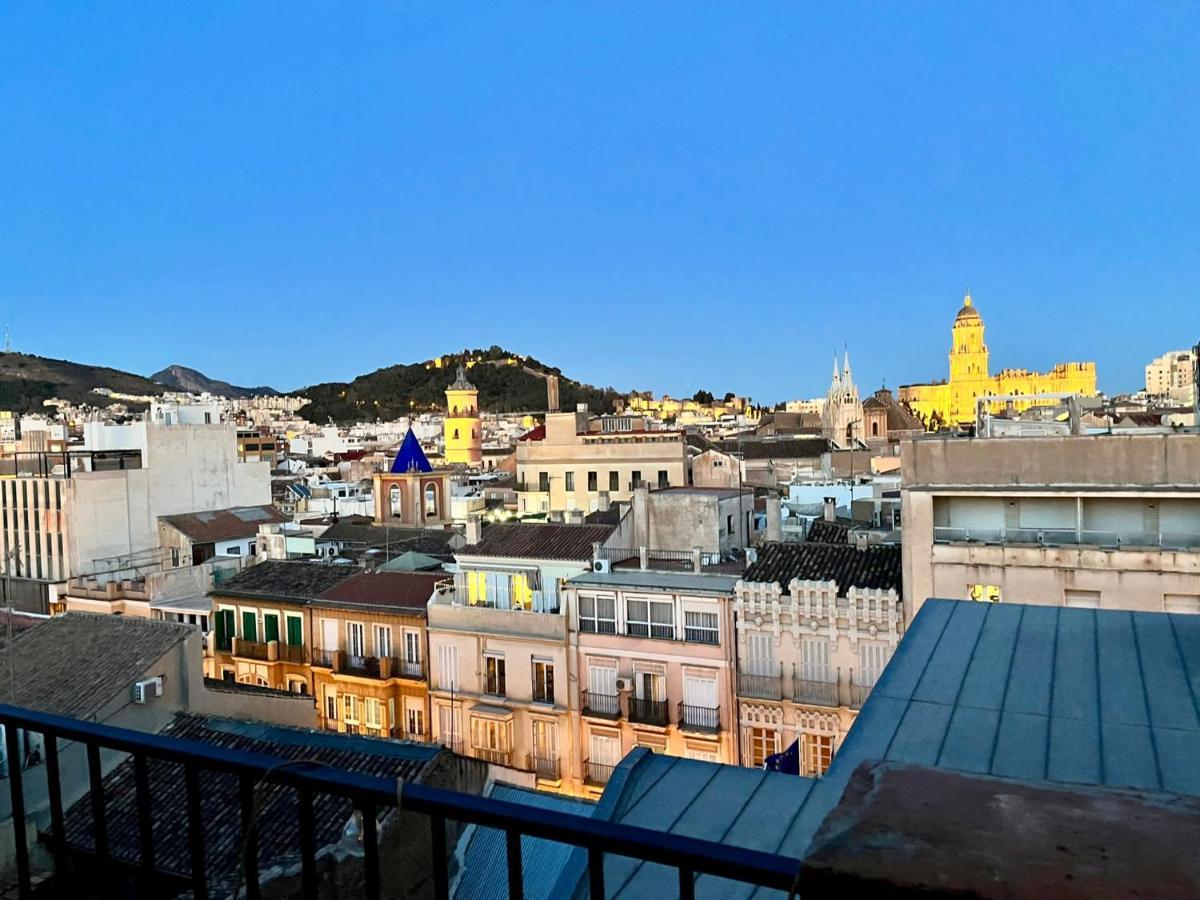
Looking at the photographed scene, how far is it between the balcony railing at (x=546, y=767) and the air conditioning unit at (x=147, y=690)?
866 centimetres

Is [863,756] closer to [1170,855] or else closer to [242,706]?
[1170,855]

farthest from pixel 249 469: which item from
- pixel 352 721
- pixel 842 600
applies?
pixel 842 600

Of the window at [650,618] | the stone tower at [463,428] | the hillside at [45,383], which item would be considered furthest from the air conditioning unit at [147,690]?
the hillside at [45,383]

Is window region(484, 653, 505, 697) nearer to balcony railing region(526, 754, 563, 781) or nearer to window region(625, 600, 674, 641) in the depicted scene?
balcony railing region(526, 754, 563, 781)

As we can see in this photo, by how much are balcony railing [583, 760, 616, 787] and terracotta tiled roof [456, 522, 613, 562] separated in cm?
496

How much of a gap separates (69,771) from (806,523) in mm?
18598

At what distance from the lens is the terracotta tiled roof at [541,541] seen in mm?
23344

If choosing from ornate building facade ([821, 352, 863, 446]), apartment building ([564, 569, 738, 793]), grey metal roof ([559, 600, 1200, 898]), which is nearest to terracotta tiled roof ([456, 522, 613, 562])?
apartment building ([564, 569, 738, 793])

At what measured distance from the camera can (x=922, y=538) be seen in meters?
18.0

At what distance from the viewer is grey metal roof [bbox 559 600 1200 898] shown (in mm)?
5473

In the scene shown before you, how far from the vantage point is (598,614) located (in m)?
21.3

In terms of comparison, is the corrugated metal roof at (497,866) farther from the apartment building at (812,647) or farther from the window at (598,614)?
the window at (598,614)

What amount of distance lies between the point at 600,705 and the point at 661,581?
3.26 meters

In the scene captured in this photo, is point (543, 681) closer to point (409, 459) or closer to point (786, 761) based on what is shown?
point (786, 761)
